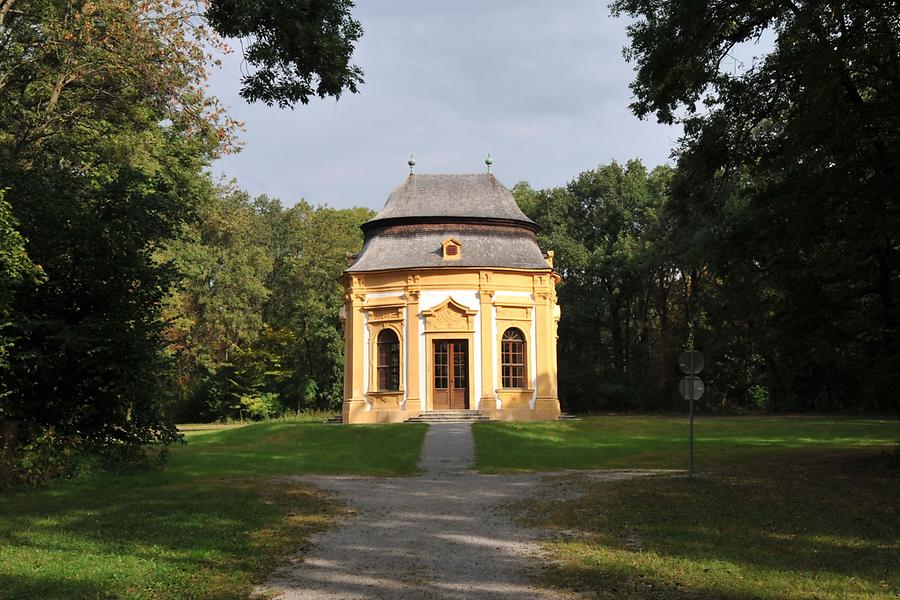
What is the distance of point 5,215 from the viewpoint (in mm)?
11828

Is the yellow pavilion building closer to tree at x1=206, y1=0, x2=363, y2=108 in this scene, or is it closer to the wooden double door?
the wooden double door

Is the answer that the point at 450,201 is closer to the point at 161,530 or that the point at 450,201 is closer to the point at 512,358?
the point at 512,358

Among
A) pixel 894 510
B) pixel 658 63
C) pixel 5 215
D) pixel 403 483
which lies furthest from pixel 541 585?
pixel 658 63

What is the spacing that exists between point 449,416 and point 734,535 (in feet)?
68.5

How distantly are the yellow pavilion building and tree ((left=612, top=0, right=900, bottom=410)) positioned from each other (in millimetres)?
13565

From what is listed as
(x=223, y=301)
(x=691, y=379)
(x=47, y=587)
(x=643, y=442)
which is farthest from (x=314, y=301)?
(x=47, y=587)

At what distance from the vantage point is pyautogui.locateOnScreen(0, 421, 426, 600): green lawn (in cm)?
662

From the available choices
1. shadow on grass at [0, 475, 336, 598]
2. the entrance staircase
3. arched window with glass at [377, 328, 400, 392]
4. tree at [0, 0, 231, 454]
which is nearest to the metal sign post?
shadow on grass at [0, 475, 336, 598]

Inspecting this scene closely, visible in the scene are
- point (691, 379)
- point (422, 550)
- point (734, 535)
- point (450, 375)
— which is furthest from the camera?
point (450, 375)

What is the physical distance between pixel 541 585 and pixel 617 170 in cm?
4279

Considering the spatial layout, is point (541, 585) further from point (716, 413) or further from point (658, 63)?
point (716, 413)

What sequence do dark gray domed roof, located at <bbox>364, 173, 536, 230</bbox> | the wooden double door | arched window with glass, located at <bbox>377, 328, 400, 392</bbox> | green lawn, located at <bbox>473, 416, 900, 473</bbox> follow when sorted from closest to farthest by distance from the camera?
green lawn, located at <bbox>473, 416, 900, 473</bbox> → the wooden double door → arched window with glass, located at <bbox>377, 328, 400, 392</bbox> → dark gray domed roof, located at <bbox>364, 173, 536, 230</bbox>

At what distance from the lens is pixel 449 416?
29.3 meters

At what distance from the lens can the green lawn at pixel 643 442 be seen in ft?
58.2
